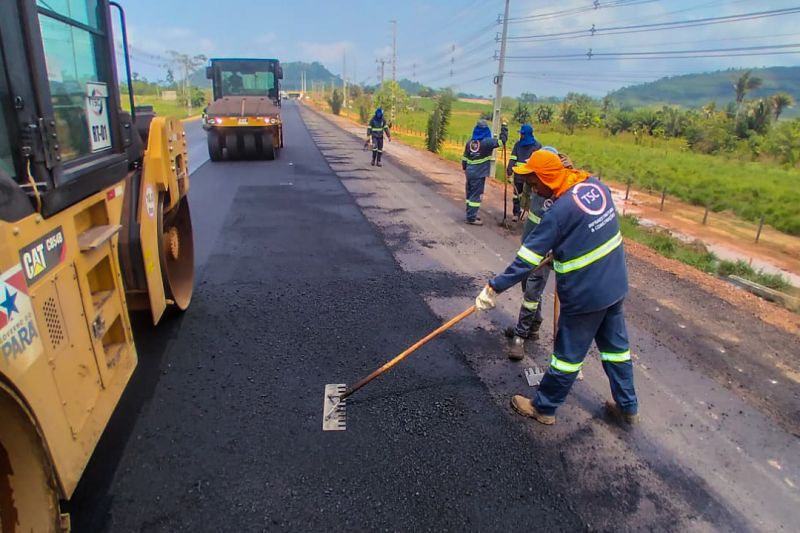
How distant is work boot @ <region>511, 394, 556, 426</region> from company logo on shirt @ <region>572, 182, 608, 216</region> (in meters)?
1.37

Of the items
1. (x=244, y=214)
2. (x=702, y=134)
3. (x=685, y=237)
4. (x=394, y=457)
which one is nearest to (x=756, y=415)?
(x=394, y=457)

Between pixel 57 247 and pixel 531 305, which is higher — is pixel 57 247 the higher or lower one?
the higher one

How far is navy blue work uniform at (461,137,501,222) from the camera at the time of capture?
829 cm

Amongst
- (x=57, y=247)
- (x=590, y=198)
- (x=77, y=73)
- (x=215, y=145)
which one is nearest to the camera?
(x=57, y=247)

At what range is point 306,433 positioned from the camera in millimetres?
3188

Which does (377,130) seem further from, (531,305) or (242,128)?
(531,305)

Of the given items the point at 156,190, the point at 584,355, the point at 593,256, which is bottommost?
the point at 584,355

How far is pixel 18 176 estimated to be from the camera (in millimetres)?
1964

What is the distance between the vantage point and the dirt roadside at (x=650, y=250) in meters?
5.50

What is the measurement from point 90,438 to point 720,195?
62.8ft

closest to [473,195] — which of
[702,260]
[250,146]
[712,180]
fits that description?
[702,260]

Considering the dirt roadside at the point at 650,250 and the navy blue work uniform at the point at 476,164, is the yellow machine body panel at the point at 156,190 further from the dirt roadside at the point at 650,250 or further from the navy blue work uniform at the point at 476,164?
the dirt roadside at the point at 650,250

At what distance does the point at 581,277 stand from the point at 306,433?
6.44ft

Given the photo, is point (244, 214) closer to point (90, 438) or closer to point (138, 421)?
point (138, 421)
